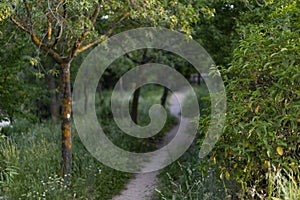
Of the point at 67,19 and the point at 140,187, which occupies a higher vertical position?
the point at 67,19

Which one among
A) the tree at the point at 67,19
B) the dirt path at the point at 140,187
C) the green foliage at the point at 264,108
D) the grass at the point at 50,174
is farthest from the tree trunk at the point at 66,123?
the green foliage at the point at 264,108

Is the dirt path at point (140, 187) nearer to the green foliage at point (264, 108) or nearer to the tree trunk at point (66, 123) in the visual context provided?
the tree trunk at point (66, 123)

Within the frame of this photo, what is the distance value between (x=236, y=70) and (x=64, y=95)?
10.4 feet

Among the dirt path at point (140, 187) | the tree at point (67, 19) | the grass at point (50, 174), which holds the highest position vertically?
the tree at point (67, 19)

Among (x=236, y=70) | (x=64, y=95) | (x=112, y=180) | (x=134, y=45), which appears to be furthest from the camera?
(x=134, y=45)

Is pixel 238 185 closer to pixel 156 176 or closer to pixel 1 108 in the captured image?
pixel 156 176

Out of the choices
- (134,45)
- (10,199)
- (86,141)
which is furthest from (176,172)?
(134,45)

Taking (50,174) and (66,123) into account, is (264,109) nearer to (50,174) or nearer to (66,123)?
(66,123)

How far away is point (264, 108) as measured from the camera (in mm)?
4211

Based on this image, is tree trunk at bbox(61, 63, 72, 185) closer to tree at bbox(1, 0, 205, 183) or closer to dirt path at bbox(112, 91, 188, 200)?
tree at bbox(1, 0, 205, 183)

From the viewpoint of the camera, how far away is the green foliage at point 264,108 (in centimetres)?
401

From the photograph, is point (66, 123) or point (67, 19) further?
point (66, 123)

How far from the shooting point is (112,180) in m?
7.40

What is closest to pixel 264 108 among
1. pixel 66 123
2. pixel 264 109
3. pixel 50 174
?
pixel 264 109
